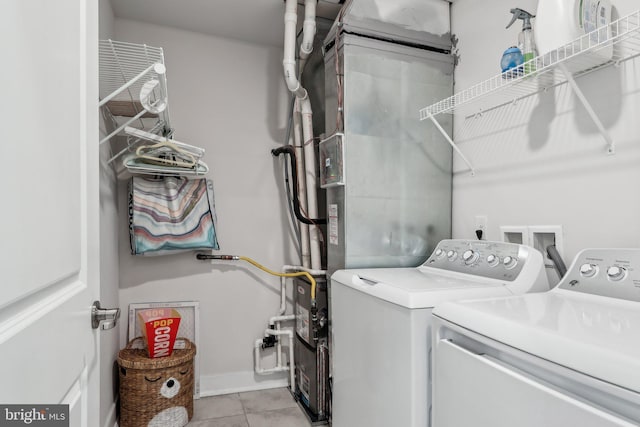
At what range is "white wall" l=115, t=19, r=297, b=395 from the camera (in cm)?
253

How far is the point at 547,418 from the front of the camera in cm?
73

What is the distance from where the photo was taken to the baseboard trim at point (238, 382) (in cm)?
257

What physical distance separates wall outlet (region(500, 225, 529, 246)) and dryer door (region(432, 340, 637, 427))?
2.80 feet

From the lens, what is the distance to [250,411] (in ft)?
7.72

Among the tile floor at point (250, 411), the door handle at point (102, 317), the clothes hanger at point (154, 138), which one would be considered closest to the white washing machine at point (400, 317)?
the tile floor at point (250, 411)

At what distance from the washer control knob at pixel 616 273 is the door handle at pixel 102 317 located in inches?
56.1

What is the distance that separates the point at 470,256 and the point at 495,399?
2.81 feet

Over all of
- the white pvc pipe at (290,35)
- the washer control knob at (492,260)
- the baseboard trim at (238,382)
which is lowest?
the baseboard trim at (238,382)

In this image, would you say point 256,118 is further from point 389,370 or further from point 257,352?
point 389,370

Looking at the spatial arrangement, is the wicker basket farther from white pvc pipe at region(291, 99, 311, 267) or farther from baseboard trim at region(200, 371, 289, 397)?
white pvc pipe at region(291, 99, 311, 267)

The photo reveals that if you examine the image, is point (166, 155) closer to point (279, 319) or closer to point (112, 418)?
point (279, 319)

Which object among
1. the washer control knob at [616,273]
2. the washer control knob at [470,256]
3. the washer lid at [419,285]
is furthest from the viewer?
the washer control knob at [470,256]

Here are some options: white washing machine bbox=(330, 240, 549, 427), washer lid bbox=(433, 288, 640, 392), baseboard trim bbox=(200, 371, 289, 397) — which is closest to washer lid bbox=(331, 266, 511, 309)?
white washing machine bbox=(330, 240, 549, 427)

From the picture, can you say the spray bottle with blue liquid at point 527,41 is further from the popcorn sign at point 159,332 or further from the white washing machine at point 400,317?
the popcorn sign at point 159,332
